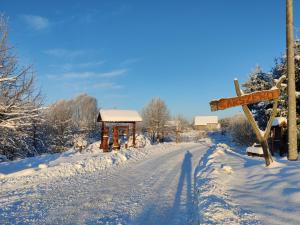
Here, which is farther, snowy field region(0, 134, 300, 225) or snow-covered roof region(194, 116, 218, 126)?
snow-covered roof region(194, 116, 218, 126)

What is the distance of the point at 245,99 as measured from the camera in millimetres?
10500

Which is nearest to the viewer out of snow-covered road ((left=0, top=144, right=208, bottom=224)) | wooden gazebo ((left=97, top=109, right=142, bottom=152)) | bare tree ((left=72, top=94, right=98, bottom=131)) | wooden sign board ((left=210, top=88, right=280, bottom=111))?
snow-covered road ((left=0, top=144, right=208, bottom=224))

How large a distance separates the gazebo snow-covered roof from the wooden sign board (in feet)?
58.9

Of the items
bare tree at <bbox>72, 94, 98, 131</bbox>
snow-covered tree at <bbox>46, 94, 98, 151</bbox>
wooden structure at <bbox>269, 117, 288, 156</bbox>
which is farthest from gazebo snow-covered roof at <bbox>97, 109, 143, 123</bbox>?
bare tree at <bbox>72, 94, 98, 131</bbox>

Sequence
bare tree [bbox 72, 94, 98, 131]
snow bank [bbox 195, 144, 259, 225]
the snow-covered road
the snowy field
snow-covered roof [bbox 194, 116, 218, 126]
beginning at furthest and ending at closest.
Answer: snow-covered roof [bbox 194, 116, 218, 126] < bare tree [bbox 72, 94, 98, 131] < the snow-covered road < the snowy field < snow bank [bbox 195, 144, 259, 225]

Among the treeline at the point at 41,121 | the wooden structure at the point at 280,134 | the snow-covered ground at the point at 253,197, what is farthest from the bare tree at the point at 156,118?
Result: the snow-covered ground at the point at 253,197

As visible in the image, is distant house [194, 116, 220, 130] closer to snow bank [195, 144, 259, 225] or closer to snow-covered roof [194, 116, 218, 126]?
snow-covered roof [194, 116, 218, 126]

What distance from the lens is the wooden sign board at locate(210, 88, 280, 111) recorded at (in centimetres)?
1034

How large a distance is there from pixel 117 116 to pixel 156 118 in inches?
981

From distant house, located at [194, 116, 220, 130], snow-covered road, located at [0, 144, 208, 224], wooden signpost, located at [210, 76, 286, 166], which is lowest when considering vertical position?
snow-covered road, located at [0, 144, 208, 224]

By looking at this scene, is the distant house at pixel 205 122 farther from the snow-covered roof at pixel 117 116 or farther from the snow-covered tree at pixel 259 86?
the snow-covered roof at pixel 117 116

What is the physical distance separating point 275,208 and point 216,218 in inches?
50.6

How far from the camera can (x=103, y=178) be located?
36.6 ft

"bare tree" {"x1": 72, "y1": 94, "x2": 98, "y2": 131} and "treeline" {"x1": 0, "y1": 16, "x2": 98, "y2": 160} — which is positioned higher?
"bare tree" {"x1": 72, "y1": 94, "x2": 98, "y2": 131}
